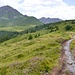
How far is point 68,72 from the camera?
41.2m

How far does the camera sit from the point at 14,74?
37281 mm

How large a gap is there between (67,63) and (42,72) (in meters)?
12.7

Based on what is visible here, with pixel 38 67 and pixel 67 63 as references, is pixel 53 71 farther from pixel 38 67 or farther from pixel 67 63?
pixel 67 63

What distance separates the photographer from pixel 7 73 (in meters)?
A: 39.2

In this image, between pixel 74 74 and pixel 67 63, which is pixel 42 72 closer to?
pixel 74 74

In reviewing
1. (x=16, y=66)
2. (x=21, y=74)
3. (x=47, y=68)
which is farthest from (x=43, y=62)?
(x=21, y=74)

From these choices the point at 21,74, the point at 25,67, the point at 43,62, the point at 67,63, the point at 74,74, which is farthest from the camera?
the point at 67,63

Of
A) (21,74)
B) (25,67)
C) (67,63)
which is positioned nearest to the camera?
(21,74)

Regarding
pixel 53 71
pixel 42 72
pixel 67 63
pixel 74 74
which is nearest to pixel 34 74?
pixel 42 72

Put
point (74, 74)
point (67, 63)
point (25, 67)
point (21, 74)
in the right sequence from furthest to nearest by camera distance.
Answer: point (67, 63)
point (25, 67)
point (74, 74)
point (21, 74)

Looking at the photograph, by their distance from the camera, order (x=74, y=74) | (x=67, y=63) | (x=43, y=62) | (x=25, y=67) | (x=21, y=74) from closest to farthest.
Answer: (x=21, y=74), (x=74, y=74), (x=25, y=67), (x=43, y=62), (x=67, y=63)

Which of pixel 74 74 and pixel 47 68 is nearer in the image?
pixel 74 74

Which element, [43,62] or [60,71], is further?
[43,62]

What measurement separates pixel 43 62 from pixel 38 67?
4.44 m
